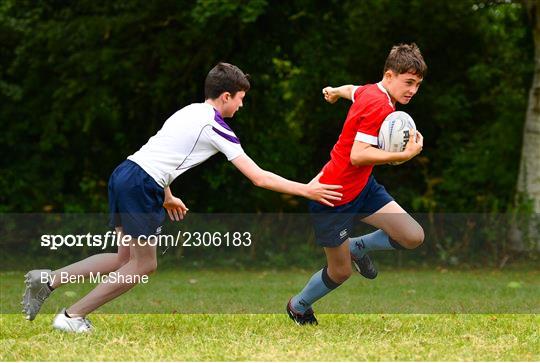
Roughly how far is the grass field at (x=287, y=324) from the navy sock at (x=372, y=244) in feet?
1.68

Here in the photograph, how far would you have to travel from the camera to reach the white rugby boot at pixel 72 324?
6.69 metres

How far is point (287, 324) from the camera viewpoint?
7.34 metres

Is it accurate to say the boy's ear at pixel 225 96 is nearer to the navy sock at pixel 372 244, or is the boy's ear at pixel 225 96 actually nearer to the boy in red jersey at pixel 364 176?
the boy in red jersey at pixel 364 176

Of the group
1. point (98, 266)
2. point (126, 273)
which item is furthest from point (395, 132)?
point (98, 266)

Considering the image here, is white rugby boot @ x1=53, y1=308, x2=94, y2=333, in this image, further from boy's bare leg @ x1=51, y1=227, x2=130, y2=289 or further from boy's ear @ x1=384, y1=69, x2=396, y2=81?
boy's ear @ x1=384, y1=69, x2=396, y2=81

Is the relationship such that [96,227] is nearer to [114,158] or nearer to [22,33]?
[114,158]

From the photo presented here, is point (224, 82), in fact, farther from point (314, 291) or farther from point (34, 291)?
point (34, 291)

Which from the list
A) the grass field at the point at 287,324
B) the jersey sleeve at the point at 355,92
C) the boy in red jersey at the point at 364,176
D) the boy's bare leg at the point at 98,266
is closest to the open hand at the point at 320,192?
the boy in red jersey at the point at 364,176

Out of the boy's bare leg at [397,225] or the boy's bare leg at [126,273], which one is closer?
the boy's bare leg at [126,273]

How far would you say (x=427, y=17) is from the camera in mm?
15523

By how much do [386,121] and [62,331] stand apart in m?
2.43

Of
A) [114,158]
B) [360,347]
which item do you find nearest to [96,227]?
[114,158]

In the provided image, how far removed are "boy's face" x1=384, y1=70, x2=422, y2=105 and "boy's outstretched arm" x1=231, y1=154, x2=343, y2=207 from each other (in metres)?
0.79

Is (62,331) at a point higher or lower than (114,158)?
higher
